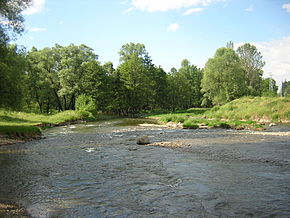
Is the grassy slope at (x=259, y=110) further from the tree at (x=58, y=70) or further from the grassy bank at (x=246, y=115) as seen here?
the tree at (x=58, y=70)

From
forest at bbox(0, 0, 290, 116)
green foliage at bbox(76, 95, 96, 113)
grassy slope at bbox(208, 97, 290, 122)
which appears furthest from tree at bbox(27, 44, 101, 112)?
grassy slope at bbox(208, 97, 290, 122)

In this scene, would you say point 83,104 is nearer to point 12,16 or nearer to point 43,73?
point 43,73

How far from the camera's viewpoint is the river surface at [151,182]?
25.6 ft

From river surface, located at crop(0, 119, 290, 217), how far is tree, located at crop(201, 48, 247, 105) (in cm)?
5170

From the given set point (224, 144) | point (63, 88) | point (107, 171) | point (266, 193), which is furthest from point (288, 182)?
point (63, 88)

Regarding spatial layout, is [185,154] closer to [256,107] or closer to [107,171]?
[107,171]

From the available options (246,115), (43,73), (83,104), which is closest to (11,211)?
(246,115)

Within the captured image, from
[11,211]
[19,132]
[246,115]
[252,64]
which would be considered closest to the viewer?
[11,211]

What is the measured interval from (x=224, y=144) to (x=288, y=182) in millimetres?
9213

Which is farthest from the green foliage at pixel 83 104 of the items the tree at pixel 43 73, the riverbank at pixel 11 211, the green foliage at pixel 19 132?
the riverbank at pixel 11 211

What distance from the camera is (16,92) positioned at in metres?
23.9

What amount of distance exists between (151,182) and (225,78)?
204ft

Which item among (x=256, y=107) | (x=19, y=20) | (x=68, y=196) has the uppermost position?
(x=19, y=20)

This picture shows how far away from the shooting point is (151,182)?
10.4 meters
